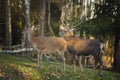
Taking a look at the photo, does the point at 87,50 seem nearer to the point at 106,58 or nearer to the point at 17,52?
the point at 17,52

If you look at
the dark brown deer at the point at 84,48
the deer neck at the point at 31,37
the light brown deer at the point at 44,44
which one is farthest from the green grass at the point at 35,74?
the deer neck at the point at 31,37

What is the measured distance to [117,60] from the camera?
802 inches

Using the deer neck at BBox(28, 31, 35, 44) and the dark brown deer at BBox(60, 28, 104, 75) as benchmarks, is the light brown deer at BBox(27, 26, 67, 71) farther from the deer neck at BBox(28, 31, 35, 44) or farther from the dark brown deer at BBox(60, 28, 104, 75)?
the dark brown deer at BBox(60, 28, 104, 75)

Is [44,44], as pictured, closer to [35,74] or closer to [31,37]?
[31,37]

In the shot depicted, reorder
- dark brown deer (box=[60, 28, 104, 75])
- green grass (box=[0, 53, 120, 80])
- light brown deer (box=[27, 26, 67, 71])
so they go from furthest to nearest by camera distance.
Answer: dark brown deer (box=[60, 28, 104, 75]), light brown deer (box=[27, 26, 67, 71]), green grass (box=[0, 53, 120, 80])

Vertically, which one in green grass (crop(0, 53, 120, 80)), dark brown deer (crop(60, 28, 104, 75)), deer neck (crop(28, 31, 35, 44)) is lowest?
green grass (crop(0, 53, 120, 80))

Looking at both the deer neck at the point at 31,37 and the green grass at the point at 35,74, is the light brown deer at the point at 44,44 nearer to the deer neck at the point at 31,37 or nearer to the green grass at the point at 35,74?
the deer neck at the point at 31,37

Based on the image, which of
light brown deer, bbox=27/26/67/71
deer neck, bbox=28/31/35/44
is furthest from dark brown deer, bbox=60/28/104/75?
deer neck, bbox=28/31/35/44

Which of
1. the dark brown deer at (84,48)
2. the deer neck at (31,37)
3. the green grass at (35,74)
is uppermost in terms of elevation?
the deer neck at (31,37)

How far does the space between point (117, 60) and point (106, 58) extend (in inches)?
499

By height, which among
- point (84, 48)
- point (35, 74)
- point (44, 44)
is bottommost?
point (35, 74)

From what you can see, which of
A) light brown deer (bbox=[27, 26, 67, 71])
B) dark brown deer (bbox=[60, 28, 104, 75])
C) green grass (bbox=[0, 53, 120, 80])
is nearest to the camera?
green grass (bbox=[0, 53, 120, 80])

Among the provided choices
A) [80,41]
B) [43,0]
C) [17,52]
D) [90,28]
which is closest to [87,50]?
[80,41]

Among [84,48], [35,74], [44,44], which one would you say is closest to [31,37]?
[44,44]
